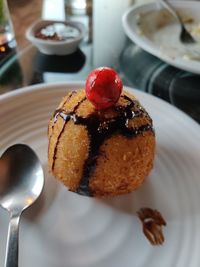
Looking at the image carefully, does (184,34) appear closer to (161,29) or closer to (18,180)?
(161,29)

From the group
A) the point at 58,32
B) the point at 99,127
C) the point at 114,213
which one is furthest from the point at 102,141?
the point at 58,32

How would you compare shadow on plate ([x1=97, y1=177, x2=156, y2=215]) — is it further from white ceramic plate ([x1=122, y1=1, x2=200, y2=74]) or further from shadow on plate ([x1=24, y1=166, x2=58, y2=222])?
white ceramic plate ([x1=122, y1=1, x2=200, y2=74])

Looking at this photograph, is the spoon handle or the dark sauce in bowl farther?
the dark sauce in bowl

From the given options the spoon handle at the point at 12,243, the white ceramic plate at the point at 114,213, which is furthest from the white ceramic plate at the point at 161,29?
the spoon handle at the point at 12,243

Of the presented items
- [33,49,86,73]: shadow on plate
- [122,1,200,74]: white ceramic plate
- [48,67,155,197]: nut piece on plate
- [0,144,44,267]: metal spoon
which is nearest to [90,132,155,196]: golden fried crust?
[48,67,155,197]: nut piece on plate

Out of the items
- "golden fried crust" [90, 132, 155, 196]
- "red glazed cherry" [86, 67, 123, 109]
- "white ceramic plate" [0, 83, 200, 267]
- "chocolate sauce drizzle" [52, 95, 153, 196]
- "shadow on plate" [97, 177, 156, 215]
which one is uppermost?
"red glazed cherry" [86, 67, 123, 109]

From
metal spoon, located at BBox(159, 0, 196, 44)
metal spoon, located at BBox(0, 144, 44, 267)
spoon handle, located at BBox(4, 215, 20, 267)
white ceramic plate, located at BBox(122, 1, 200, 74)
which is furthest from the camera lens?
metal spoon, located at BBox(159, 0, 196, 44)

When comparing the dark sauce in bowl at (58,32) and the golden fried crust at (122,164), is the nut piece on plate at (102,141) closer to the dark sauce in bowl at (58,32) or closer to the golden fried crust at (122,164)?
the golden fried crust at (122,164)
